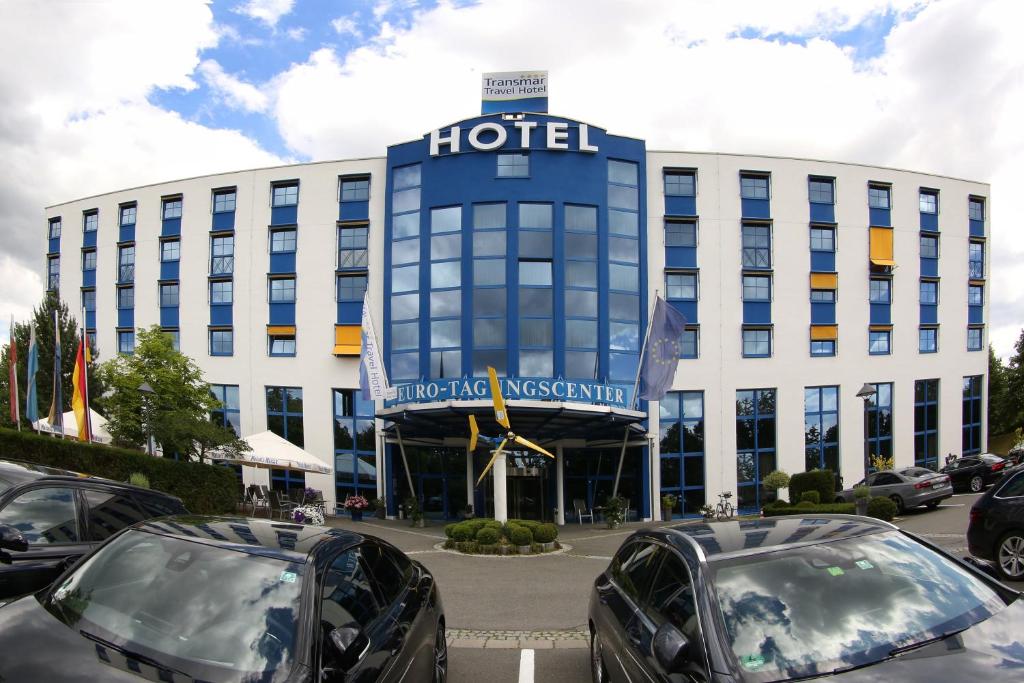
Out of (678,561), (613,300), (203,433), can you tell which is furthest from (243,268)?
(678,561)

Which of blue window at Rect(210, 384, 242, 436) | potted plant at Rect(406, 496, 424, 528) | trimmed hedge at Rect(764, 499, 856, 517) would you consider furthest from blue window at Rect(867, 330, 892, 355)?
blue window at Rect(210, 384, 242, 436)

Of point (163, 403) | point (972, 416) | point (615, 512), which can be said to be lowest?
point (615, 512)

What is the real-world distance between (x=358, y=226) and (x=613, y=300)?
1188cm

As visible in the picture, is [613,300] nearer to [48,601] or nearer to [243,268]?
[243,268]

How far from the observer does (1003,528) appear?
25.0 feet

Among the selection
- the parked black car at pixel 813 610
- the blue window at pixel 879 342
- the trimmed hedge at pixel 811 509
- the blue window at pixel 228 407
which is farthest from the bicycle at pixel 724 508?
the parked black car at pixel 813 610

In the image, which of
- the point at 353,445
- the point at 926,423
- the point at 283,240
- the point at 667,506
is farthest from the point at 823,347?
the point at 283,240

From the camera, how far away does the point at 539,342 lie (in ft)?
77.5

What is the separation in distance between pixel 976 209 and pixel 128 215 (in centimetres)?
4353

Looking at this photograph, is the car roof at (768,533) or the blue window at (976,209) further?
the blue window at (976,209)

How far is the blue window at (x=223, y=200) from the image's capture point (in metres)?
29.3

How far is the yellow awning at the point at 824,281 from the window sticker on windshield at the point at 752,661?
27808 millimetres

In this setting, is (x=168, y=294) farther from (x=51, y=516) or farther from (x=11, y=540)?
(x=11, y=540)

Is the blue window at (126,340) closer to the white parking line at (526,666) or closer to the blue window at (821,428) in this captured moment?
the white parking line at (526,666)
